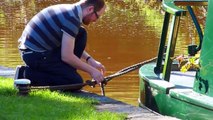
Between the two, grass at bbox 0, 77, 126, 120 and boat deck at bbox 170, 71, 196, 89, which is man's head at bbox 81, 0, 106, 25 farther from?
boat deck at bbox 170, 71, 196, 89

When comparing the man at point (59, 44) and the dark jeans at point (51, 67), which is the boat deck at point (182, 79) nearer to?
Answer: the man at point (59, 44)

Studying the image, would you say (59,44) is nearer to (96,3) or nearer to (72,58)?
(72,58)

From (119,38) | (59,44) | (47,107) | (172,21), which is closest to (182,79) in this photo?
(172,21)

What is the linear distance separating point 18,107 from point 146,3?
22816 millimetres

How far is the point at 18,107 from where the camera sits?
516cm

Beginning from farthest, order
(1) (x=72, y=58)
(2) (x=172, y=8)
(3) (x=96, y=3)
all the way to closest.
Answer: (3) (x=96, y=3)
(1) (x=72, y=58)
(2) (x=172, y=8)

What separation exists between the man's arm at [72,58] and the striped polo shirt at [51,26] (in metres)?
0.11

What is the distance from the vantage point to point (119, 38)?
49.9 ft

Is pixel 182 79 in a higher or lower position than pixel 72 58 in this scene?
lower

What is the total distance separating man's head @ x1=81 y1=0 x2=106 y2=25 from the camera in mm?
5930

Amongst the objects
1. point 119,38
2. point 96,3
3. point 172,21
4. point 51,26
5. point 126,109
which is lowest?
point 119,38

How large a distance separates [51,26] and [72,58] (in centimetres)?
39

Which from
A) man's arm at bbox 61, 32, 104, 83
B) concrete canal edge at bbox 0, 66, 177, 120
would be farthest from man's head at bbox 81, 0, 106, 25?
concrete canal edge at bbox 0, 66, 177, 120

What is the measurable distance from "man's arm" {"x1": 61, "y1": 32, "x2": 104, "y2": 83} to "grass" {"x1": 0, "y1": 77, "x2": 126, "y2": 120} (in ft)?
0.88
